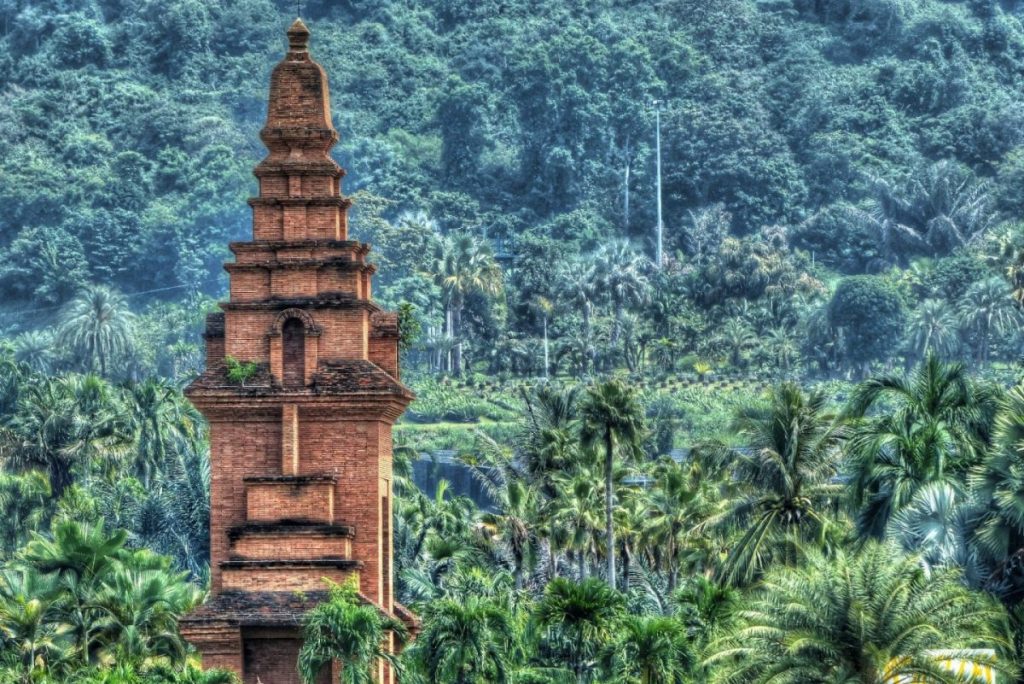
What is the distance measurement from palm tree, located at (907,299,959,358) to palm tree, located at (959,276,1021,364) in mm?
1741

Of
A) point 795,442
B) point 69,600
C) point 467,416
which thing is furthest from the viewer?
point 467,416

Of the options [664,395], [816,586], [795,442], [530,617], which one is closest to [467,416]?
[664,395]

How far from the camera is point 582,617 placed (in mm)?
62094

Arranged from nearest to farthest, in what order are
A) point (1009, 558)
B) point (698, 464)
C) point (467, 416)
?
point (1009, 558)
point (698, 464)
point (467, 416)

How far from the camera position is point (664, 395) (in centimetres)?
18662

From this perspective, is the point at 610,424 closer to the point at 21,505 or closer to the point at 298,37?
the point at 21,505

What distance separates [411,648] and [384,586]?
1.22 metres

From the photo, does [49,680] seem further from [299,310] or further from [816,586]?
[816,586]

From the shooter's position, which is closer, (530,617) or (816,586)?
(816,586)

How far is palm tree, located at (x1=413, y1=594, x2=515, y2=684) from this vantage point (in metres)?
55.2

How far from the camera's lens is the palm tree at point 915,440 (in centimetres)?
6209

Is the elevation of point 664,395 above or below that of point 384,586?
above

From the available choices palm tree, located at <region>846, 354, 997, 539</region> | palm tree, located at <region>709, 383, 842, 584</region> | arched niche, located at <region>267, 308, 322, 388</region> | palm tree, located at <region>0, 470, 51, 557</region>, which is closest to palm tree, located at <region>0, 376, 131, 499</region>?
palm tree, located at <region>0, 470, 51, 557</region>

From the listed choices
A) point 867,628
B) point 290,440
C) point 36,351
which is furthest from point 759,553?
point 36,351
